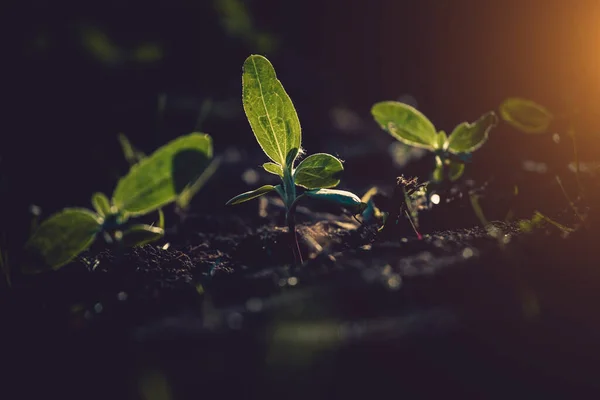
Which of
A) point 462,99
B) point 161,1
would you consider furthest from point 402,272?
point 161,1

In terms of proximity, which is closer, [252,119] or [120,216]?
[120,216]

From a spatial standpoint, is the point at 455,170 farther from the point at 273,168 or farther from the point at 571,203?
the point at 273,168

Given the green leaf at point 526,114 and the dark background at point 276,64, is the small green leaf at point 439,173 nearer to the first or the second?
the green leaf at point 526,114

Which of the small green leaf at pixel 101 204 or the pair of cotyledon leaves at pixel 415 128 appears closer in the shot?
the small green leaf at pixel 101 204

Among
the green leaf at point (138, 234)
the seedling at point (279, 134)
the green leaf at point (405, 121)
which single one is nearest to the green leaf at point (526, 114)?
the green leaf at point (405, 121)

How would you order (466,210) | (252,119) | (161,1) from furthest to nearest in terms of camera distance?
(161,1)
(466,210)
(252,119)

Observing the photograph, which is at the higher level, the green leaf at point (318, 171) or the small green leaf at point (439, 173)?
the green leaf at point (318, 171)

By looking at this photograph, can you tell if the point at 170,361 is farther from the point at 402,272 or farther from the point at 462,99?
the point at 462,99

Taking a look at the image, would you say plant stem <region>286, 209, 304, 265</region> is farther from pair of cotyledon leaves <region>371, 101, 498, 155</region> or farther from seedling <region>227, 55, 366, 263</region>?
pair of cotyledon leaves <region>371, 101, 498, 155</region>
